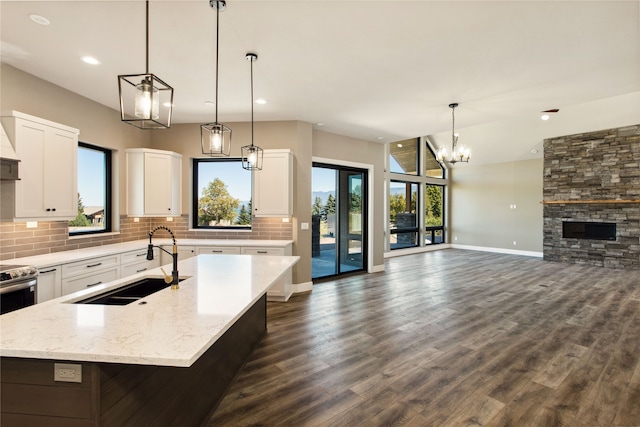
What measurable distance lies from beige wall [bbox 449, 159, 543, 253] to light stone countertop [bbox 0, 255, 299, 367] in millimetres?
9779

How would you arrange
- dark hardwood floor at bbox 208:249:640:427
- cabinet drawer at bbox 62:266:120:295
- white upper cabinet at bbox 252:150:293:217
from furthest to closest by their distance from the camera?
white upper cabinet at bbox 252:150:293:217
cabinet drawer at bbox 62:266:120:295
dark hardwood floor at bbox 208:249:640:427

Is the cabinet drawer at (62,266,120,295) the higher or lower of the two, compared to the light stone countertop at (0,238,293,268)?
lower

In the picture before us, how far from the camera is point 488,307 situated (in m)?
4.50

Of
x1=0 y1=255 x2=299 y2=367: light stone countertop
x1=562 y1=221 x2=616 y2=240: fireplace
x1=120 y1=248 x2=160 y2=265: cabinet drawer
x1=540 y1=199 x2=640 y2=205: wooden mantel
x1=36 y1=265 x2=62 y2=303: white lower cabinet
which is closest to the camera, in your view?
x1=0 y1=255 x2=299 y2=367: light stone countertop

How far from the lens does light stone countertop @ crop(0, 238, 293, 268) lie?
3141 millimetres

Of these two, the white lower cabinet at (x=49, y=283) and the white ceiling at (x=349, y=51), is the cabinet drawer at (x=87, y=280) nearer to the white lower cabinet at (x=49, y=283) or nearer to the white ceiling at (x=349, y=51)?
the white lower cabinet at (x=49, y=283)

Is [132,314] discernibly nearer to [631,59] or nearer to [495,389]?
[495,389]

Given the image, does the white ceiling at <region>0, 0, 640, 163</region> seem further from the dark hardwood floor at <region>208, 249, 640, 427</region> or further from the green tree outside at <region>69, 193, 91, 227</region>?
the dark hardwood floor at <region>208, 249, 640, 427</region>

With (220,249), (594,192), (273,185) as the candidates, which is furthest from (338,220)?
(594,192)

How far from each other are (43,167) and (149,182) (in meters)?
1.65

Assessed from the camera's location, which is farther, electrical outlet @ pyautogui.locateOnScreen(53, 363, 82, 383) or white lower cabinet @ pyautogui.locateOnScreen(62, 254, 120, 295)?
white lower cabinet @ pyautogui.locateOnScreen(62, 254, 120, 295)

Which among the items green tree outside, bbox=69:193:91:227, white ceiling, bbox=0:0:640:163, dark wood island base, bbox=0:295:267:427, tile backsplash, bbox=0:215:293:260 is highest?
white ceiling, bbox=0:0:640:163

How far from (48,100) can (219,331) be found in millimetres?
3978

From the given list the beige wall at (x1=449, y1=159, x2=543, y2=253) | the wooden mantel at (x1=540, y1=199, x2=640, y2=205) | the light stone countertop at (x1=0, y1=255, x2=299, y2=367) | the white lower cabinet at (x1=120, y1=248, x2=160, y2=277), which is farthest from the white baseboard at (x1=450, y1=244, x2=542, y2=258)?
the white lower cabinet at (x1=120, y1=248, x2=160, y2=277)
